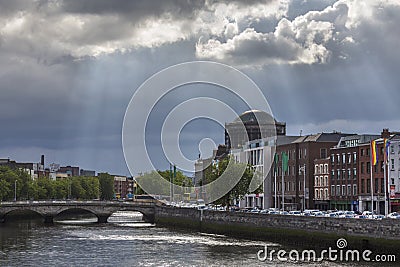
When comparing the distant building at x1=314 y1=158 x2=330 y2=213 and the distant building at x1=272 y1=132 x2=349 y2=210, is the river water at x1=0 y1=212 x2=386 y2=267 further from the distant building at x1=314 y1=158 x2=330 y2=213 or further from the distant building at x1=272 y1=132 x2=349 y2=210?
the distant building at x1=272 y1=132 x2=349 y2=210

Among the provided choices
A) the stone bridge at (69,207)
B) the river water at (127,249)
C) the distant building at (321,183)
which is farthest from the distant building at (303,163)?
the river water at (127,249)

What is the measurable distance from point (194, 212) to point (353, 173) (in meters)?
24.7

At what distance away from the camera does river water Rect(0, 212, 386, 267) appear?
69.1 metres

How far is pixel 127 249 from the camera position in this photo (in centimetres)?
8181

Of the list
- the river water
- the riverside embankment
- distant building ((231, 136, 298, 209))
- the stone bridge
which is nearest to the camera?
the riverside embankment

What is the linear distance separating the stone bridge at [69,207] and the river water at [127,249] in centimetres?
2874

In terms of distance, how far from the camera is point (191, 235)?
104 meters

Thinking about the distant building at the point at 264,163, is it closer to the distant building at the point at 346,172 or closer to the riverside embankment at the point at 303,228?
the distant building at the point at 346,172

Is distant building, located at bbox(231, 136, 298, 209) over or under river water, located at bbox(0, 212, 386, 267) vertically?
over

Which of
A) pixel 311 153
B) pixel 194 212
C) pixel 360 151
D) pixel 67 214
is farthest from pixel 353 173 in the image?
pixel 67 214

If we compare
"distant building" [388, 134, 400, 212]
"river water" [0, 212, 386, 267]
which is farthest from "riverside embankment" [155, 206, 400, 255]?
"distant building" [388, 134, 400, 212]

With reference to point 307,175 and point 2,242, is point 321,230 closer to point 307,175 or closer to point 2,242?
point 2,242

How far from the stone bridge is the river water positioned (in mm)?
28742

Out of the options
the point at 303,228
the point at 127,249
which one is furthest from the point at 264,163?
the point at 127,249
